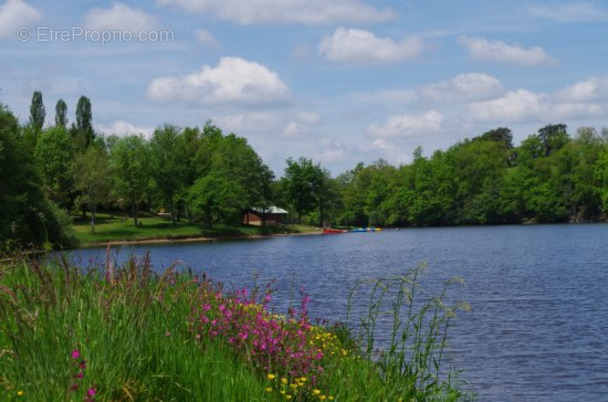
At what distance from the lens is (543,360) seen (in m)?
20.3

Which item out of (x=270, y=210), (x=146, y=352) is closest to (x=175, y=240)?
(x=270, y=210)

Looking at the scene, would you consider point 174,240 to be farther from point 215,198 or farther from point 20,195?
point 20,195

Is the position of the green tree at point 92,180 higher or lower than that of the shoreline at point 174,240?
higher

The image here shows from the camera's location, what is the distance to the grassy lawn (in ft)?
304

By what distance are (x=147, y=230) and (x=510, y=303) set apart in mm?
75132

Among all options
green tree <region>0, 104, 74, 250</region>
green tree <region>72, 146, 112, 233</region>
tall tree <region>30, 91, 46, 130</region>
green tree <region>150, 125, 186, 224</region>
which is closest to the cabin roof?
green tree <region>150, 125, 186, 224</region>

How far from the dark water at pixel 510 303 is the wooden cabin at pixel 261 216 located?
6278 centimetres

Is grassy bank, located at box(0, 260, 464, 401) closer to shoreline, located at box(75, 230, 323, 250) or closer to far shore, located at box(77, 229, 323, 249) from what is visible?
shoreline, located at box(75, 230, 323, 250)

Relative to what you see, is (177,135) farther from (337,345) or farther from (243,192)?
(337,345)

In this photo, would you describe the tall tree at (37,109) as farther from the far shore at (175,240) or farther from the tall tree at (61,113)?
the far shore at (175,240)

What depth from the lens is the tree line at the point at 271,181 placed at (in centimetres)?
10338

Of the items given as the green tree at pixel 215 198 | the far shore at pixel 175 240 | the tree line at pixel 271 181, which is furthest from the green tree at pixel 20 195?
the green tree at pixel 215 198

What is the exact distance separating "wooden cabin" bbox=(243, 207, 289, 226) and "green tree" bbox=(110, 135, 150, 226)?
25473mm

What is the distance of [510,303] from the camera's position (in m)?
A: 32.1
